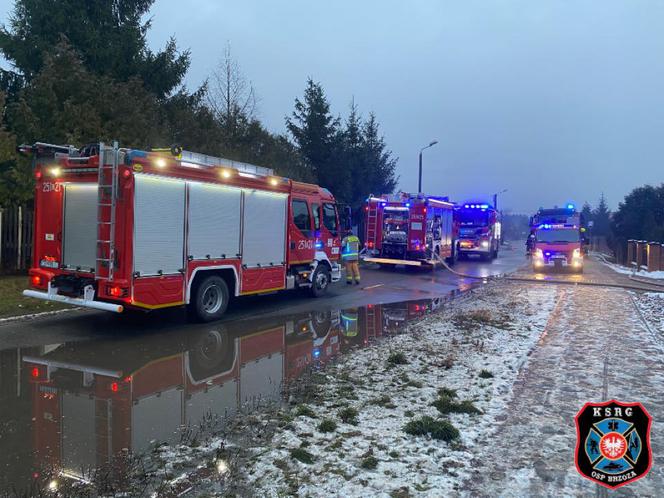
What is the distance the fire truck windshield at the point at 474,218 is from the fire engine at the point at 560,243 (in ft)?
18.7

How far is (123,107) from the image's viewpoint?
14945 millimetres

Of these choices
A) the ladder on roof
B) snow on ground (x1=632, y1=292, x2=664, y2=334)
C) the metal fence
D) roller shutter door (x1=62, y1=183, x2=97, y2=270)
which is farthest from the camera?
the metal fence

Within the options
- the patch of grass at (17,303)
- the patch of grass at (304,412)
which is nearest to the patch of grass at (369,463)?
the patch of grass at (304,412)

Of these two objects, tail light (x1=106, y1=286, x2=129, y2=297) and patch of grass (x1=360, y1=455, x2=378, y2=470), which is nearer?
patch of grass (x1=360, y1=455, x2=378, y2=470)

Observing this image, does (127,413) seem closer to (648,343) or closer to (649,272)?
(648,343)

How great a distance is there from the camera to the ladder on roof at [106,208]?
7941 millimetres

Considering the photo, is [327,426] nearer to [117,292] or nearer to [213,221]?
[117,292]

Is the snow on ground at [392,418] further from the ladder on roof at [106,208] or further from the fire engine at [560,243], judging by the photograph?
the fire engine at [560,243]

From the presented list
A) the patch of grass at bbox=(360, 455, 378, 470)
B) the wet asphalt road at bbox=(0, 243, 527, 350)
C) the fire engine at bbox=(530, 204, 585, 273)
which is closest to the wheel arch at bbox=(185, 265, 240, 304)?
the wet asphalt road at bbox=(0, 243, 527, 350)

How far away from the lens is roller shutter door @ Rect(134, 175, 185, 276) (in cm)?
812

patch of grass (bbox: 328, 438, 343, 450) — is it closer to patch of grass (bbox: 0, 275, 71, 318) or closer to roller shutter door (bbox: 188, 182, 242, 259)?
roller shutter door (bbox: 188, 182, 242, 259)

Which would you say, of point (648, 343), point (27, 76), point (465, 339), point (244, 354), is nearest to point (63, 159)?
point (244, 354)

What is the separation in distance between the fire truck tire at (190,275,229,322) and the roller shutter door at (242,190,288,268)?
0.77m

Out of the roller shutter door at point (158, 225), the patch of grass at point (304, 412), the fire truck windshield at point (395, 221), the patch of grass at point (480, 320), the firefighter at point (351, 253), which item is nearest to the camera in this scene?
the patch of grass at point (304, 412)
